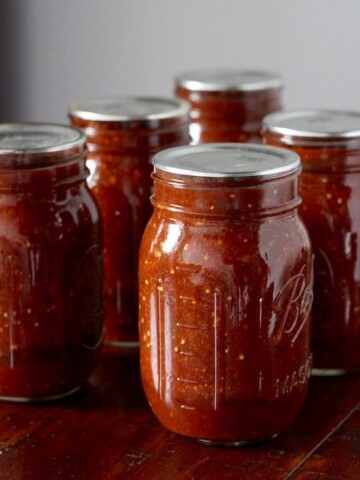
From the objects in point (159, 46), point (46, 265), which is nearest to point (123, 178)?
point (46, 265)

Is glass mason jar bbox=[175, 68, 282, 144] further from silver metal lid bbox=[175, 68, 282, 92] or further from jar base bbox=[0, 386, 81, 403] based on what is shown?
jar base bbox=[0, 386, 81, 403]

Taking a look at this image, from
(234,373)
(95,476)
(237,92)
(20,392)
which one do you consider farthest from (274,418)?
(237,92)

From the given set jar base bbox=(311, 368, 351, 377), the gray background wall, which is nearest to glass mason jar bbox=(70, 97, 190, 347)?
jar base bbox=(311, 368, 351, 377)

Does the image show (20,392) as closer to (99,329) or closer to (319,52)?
(99,329)

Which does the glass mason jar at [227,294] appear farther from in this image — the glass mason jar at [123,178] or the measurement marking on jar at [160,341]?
the glass mason jar at [123,178]

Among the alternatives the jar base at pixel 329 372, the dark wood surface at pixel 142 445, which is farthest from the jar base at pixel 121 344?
the jar base at pixel 329 372

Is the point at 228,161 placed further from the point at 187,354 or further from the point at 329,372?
the point at 329,372

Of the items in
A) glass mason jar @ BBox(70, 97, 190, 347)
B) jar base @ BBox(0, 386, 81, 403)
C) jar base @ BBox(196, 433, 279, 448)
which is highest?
glass mason jar @ BBox(70, 97, 190, 347)
